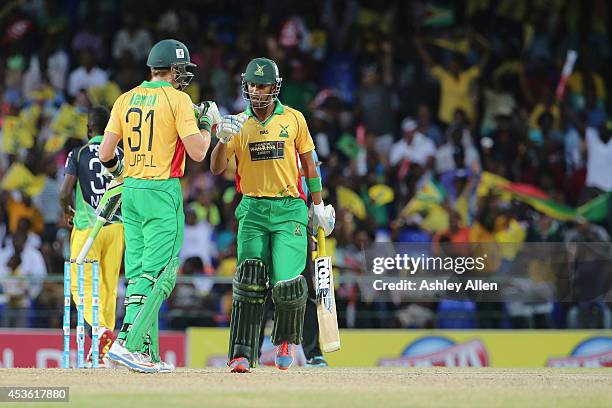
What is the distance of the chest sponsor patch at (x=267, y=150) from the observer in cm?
1027

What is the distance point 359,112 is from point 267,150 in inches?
319

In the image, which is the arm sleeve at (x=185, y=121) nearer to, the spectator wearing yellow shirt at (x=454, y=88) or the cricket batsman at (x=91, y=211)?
the cricket batsman at (x=91, y=211)

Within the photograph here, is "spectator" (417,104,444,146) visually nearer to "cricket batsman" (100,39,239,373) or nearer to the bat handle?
the bat handle

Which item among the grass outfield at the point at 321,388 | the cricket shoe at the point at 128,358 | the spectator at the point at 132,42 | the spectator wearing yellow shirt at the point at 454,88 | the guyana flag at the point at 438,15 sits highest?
the guyana flag at the point at 438,15

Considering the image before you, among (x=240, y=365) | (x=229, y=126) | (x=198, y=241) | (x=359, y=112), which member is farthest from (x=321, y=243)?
(x=359, y=112)

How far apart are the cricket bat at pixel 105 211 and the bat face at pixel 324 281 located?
1.66m

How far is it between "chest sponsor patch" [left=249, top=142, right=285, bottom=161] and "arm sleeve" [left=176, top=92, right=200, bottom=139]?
0.62 metres

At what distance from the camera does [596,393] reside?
8812mm

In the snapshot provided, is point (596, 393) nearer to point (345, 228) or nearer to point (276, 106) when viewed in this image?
point (276, 106)

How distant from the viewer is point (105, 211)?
35.4 ft

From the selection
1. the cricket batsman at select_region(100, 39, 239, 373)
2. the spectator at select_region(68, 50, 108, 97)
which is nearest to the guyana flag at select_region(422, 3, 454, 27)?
the spectator at select_region(68, 50, 108, 97)

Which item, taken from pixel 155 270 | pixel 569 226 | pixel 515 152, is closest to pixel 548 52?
pixel 515 152

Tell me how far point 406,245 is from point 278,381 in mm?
4539

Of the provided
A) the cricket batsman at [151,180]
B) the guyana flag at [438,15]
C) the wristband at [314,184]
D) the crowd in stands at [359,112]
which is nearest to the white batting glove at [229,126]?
the cricket batsman at [151,180]
